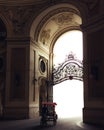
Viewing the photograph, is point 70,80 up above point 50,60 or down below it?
below

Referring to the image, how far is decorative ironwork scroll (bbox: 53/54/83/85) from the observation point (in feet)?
83.1

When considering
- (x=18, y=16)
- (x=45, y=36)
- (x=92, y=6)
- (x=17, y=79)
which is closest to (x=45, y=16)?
(x=18, y=16)

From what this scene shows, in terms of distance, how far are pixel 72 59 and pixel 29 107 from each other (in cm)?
640

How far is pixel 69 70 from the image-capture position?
84.1 feet

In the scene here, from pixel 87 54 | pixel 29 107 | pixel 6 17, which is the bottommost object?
pixel 29 107

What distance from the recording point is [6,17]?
74.1ft

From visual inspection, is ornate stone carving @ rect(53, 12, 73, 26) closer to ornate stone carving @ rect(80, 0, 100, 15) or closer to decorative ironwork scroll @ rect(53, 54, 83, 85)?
decorative ironwork scroll @ rect(53, 54, 83, 85)

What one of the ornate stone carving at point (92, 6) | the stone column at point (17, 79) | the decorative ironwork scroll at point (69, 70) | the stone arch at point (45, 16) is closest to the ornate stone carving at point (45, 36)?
the stone arch at point (45, 16)

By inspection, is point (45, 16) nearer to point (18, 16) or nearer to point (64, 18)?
point (18, 16)

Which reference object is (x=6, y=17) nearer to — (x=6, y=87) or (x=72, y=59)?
(x=6, y=87)

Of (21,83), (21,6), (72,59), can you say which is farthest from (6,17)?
(72,59)

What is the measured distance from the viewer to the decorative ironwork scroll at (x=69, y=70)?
2534cm

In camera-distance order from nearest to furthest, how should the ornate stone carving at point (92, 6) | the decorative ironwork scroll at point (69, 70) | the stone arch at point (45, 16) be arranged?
the ornate stone carving at point (92, 6) < the stone arch at point (45, 16) < the decorative ironwork scroll at point (69, 70)

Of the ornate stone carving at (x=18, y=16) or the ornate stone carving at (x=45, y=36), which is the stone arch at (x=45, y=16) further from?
the ornate stone carving at (x=45, y=36)
